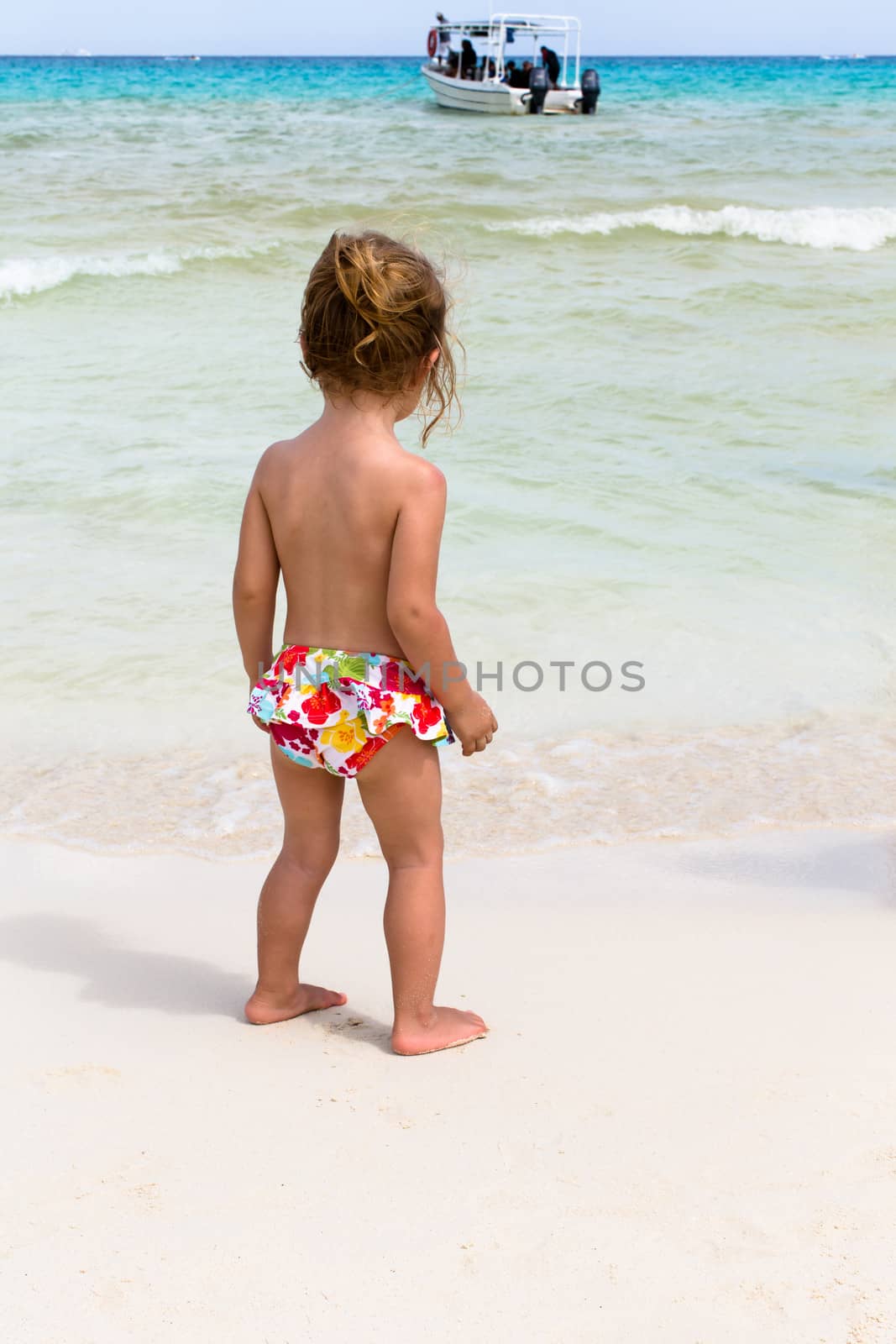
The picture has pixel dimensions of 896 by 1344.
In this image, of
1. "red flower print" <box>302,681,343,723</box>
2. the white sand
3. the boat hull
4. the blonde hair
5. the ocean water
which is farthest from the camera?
the boat hull

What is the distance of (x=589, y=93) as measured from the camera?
27.1 meters

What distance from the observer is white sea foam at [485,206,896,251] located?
1229 cm

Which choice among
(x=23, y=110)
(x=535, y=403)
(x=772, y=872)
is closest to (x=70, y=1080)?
(x=772, y=872)

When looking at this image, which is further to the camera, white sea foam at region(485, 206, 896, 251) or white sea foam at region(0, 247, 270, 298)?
white sea foam at region(485, 206, 896, 251)

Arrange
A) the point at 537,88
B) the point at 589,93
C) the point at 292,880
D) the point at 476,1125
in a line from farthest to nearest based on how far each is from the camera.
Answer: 1. the point at 589,93
2. the point at 537,88
3. the point at 292,880
4. the point at 476,1125

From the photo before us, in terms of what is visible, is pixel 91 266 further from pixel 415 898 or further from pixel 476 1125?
pixel 476 1125

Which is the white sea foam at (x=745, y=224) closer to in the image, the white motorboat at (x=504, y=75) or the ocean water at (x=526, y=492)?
the ocean water at (x=526, y=492)

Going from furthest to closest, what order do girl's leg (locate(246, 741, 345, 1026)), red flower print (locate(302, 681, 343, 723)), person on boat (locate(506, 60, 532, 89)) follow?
1. person on boat (locate(506, 60, 532, 89))
2. girl's leg (locate(246, 741, 345, 1026))
3. red flower print (locate(302, 681, 343, 723))

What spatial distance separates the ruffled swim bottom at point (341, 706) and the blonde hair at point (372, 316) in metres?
0.40

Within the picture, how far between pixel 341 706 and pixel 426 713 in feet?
0.43

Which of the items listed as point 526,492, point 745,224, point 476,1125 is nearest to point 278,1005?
point 476,1125

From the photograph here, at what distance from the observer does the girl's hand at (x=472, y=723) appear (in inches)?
75.1

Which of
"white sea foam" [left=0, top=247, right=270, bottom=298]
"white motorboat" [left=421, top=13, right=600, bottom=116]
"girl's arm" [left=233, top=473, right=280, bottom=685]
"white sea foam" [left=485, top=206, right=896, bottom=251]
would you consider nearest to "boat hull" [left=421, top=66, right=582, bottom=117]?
"white motorboat" [left=421, top=13, right=600, bottom=116]

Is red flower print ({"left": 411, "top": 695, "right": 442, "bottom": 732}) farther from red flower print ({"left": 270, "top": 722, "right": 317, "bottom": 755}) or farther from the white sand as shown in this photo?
the white sand
